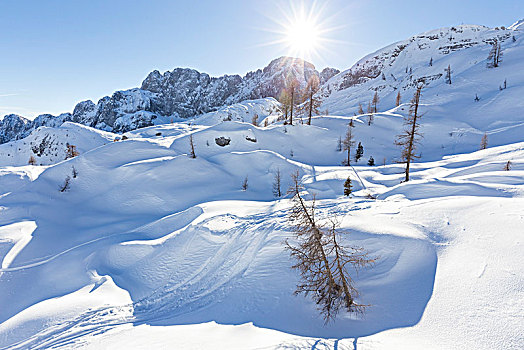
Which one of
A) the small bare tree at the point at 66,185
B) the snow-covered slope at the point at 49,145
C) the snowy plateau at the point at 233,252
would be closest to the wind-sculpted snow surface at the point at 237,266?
the snowy plateau at the point at 233,252

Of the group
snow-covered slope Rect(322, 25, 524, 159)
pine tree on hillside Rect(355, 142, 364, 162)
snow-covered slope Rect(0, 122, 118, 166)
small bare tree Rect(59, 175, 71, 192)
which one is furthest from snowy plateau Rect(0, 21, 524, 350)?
snow-covered slope Rect(0, 122, 118, 166)

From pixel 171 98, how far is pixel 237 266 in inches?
6406

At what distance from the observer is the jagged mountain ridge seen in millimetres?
115188

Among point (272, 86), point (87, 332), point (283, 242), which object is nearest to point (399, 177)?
point (283, 242)

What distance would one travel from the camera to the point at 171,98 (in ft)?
487

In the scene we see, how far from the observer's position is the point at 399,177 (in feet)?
71.1

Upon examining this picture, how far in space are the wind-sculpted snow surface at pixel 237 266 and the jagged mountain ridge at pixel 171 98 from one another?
340ft

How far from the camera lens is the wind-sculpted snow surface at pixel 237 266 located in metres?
5.80

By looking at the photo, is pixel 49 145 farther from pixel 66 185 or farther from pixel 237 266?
pixel 237 266

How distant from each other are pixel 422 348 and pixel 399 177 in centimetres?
2017

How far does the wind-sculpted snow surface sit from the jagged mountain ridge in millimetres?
103575

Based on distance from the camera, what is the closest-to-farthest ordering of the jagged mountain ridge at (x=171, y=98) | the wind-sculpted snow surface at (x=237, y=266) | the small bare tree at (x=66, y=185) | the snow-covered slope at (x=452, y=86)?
the wind-sculpted snow surface at (x=237, y=266), the small bare tree at (x=66, y=185), the snow-covered slope at (x=452, y=86), the jagged mountain ridge at (x=171, y=98)

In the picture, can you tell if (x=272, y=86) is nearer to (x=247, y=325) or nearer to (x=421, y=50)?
(x=421, y=50)

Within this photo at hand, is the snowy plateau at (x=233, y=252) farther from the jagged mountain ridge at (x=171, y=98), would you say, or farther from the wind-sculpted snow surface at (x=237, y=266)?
the jagged mountain ridge at (x=171, y=98)
